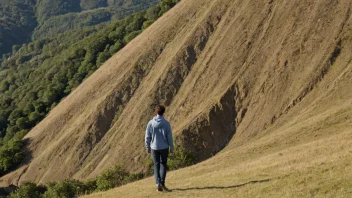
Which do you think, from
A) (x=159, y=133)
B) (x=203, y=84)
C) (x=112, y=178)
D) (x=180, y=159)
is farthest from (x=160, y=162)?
(x=203, y=84)

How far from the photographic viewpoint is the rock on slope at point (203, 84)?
46750 millimetres

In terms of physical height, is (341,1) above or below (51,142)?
above

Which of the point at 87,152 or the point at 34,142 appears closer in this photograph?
the point at 87,152

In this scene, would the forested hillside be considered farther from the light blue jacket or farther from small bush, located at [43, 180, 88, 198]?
the light blue jacket

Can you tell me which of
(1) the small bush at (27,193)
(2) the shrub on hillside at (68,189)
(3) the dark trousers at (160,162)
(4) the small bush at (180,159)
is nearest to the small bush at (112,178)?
(2) the shrub on hillside at (68,189)

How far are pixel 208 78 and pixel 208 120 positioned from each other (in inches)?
279

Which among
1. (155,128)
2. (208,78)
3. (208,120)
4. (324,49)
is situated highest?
(155,128)

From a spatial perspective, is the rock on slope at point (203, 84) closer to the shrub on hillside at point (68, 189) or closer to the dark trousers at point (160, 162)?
the shrub on hillside at point (68, 189)

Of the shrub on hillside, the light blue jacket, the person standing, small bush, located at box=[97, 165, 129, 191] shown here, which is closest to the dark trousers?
the person standing

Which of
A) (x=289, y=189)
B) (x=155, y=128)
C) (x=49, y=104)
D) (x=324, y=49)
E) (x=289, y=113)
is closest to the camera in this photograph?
(x=289, y=189)

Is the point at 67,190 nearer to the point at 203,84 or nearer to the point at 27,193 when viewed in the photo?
the point at 27,193

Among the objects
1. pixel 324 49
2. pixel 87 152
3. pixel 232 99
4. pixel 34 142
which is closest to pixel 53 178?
pixel 87 152

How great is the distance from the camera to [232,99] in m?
49.2

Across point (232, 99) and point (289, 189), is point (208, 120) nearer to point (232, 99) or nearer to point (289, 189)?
point (232, 99)
